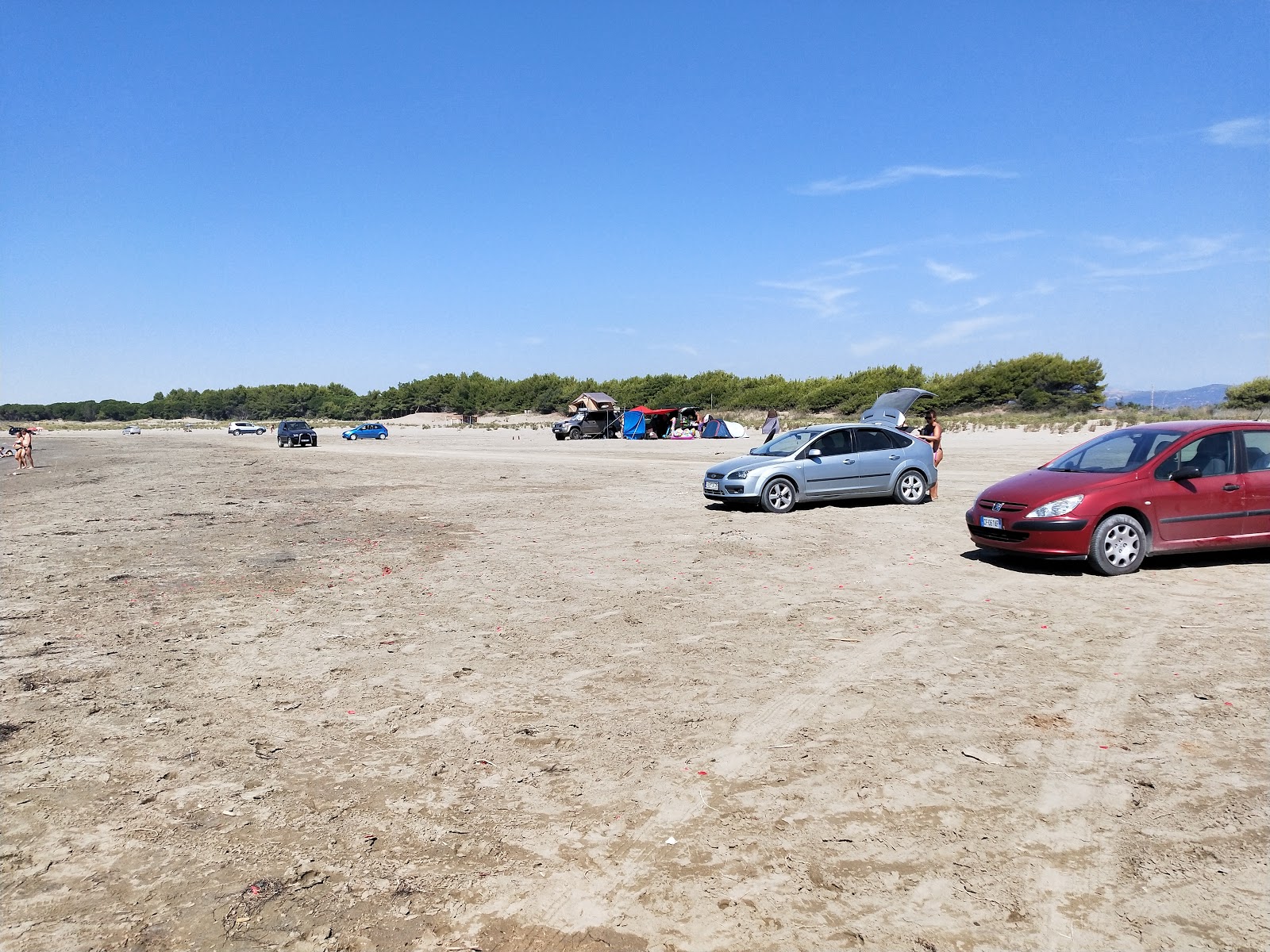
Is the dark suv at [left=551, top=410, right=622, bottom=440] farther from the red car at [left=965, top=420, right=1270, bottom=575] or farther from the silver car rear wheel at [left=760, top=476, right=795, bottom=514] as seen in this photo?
the red car at [left=965, top=420, right=1270, bottom=575]

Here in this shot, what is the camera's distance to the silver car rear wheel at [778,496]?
14.6 m

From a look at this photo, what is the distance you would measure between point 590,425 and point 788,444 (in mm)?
37203

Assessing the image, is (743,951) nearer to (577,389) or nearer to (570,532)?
(570,532)

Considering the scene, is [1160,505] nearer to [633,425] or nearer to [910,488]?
[910,488]

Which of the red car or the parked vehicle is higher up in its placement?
the parked vehicle

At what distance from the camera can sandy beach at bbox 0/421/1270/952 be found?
125 inches

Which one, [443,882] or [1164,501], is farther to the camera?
[1164,501]

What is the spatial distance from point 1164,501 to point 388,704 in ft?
26.7

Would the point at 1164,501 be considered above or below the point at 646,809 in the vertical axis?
above

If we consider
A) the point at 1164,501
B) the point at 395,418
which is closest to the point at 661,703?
the point at 1164,501

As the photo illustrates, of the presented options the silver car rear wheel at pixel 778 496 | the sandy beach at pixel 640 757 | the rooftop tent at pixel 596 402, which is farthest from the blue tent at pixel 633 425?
the sandy beach at pixel 640 757

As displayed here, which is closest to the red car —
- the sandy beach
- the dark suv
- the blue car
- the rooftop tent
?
the sandy beach

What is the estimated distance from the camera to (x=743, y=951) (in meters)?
2.93

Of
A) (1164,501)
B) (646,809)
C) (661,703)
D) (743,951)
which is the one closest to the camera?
(743,951)
